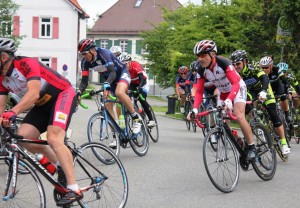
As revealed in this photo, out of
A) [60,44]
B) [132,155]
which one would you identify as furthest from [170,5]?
[132,155]

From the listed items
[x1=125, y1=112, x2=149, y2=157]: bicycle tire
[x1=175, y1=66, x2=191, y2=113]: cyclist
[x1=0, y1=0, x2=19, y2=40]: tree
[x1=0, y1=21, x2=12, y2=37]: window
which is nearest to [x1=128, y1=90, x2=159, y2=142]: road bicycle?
[x1=125, y1=112, x2=149, y2=157]: bicycle tire

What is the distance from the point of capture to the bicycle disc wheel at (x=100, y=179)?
20.5 ft

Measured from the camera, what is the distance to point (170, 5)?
81250 millimetres

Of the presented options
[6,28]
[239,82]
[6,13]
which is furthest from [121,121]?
[6,13]

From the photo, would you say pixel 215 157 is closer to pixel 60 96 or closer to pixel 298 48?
pixel 60 96

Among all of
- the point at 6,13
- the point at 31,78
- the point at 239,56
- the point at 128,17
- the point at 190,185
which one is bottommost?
the point at 190,185

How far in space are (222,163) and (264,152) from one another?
3.64 feet

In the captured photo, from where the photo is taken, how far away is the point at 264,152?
884cm

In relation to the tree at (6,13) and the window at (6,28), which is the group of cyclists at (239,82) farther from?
the tree at (6,13)

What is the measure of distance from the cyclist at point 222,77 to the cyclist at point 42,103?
236cm

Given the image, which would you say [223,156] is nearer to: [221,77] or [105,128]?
[221,77]

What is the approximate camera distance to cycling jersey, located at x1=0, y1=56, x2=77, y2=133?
5886mm

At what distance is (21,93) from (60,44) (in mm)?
52916

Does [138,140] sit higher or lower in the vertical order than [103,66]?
lower
